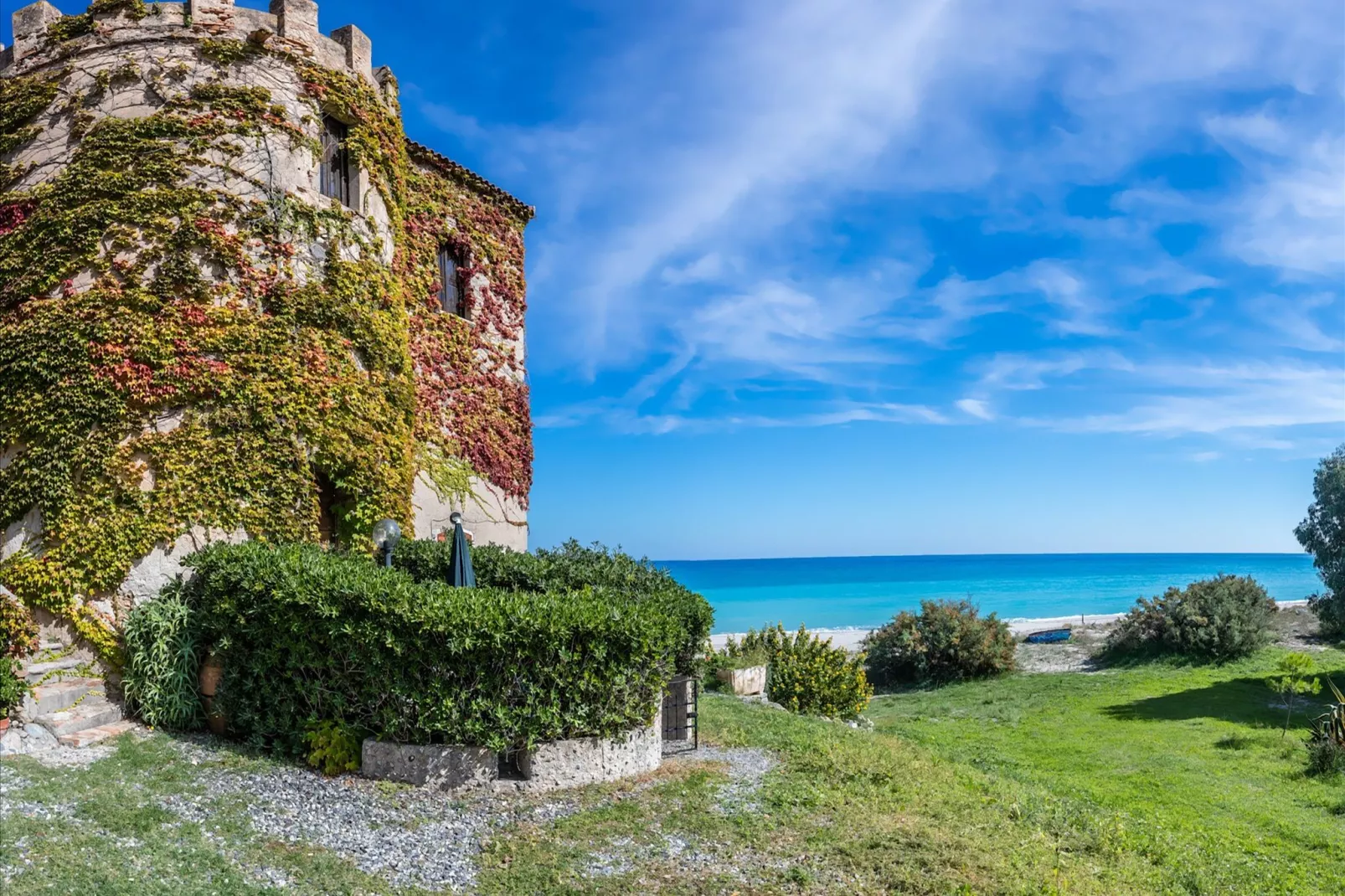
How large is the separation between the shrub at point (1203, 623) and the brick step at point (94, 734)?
20230 millimetres

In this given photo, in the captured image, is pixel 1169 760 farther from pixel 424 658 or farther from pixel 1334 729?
pixel 424 658

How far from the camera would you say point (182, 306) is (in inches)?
375

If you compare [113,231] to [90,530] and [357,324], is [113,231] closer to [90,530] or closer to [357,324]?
[357,324]

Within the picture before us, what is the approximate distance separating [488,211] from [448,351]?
320cm

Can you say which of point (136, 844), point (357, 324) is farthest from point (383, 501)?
point (136, 844)

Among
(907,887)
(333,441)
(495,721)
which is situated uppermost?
(333,441)

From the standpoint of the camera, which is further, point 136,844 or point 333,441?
point 333,441

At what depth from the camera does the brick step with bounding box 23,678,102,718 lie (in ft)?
25.5

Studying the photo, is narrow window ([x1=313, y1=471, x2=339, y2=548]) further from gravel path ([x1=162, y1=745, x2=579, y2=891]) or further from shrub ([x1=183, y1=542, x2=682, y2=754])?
gravel path ([x1=162, y1=745, x2=579, y2=891])

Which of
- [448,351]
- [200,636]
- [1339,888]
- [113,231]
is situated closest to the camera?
[1339,888]

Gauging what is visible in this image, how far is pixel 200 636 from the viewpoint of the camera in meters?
8.59

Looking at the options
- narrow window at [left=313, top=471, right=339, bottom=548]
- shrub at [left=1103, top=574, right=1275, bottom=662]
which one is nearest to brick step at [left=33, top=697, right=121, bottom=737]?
narrow window at [left=313, top=471, right=339, bottom=548]

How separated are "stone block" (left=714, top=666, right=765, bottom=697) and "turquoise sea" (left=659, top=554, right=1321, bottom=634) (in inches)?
1028

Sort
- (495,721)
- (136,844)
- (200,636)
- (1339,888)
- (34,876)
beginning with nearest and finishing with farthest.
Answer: (34,876) < (136,844) < (1339,888) < (495,721) < (200,636)
